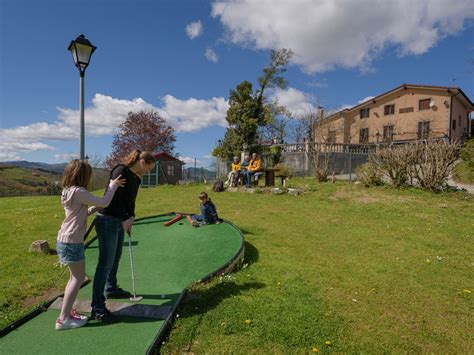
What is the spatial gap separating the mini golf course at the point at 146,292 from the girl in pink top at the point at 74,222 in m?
0.27

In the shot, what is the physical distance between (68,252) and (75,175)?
71 cm

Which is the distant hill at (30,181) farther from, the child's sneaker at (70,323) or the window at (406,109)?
the window at (406,109)

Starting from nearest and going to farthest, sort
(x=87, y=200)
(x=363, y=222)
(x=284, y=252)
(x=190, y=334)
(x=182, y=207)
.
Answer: (x=87, y=200) → (x=190, y=334) → (x=284, y=252) → (x=363, y=222) → (x=182, y=207)

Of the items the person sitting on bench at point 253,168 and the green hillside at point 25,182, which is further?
the green hillside at point 25,182

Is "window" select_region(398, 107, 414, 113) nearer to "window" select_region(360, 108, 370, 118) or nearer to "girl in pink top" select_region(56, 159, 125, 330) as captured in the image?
"window" select_region(360, 108, 370, 118)

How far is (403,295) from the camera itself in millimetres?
3965

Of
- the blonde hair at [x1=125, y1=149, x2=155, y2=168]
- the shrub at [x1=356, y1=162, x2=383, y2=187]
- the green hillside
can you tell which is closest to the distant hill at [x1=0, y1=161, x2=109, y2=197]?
the green hillside

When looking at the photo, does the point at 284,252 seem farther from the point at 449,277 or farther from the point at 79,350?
the point at 79,350

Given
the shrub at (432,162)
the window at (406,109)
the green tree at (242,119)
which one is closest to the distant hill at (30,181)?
the green tree at (242,119)

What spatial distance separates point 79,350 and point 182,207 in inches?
318

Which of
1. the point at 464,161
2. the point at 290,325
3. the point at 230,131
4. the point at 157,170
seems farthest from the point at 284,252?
the point at 230,131

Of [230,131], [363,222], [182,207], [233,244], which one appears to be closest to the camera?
[233,244]

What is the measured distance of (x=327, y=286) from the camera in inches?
Answer: 165

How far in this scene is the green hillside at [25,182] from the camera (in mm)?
24484
